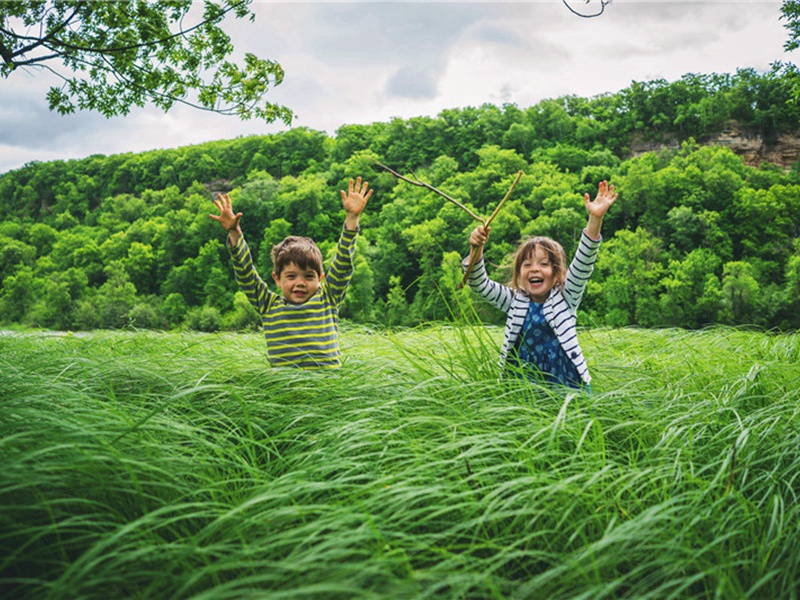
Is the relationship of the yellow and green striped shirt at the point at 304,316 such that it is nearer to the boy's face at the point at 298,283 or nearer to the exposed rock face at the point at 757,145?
the boy's face at the point at 298,283

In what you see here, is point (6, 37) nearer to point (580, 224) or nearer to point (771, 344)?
point (771, 344)

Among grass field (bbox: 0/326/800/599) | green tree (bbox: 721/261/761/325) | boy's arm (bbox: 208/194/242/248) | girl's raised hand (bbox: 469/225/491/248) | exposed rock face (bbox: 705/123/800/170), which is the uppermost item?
Answer: exposed rock face (bbox: 705/123/800/170)

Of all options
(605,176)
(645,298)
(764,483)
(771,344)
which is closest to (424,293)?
(645,298)

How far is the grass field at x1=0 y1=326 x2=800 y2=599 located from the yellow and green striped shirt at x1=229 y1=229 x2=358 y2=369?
0.33 meters

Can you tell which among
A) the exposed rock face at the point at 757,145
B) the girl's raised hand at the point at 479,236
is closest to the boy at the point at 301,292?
the girl's raised hand at the point at 479,236

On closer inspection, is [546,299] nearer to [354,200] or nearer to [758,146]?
[354,200]

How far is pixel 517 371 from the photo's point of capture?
2596mm

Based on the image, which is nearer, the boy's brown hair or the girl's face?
the girl's face

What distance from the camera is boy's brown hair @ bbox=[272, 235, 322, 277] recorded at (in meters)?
3.15

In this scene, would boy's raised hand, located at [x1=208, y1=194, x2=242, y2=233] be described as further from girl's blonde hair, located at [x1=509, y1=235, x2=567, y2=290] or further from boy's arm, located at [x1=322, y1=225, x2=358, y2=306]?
girl's blonde hair, located at [x1=509, y1=235, x2=567, y2=290]

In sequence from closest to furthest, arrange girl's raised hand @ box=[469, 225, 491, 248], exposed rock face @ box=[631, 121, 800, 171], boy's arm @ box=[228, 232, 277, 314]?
1. girl's raised hand @ box=[469, 225, 491, 248]
2. boy's arm @ box=[228, 232, 277, 314]
3. exposed rock face @ box=[631, 121, 800, 171]

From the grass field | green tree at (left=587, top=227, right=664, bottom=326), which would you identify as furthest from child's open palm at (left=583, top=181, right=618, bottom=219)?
green tree at (left=587, top=227, right=664, bottom=326)

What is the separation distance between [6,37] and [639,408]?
15.9 feet

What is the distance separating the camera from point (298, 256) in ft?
10.3
